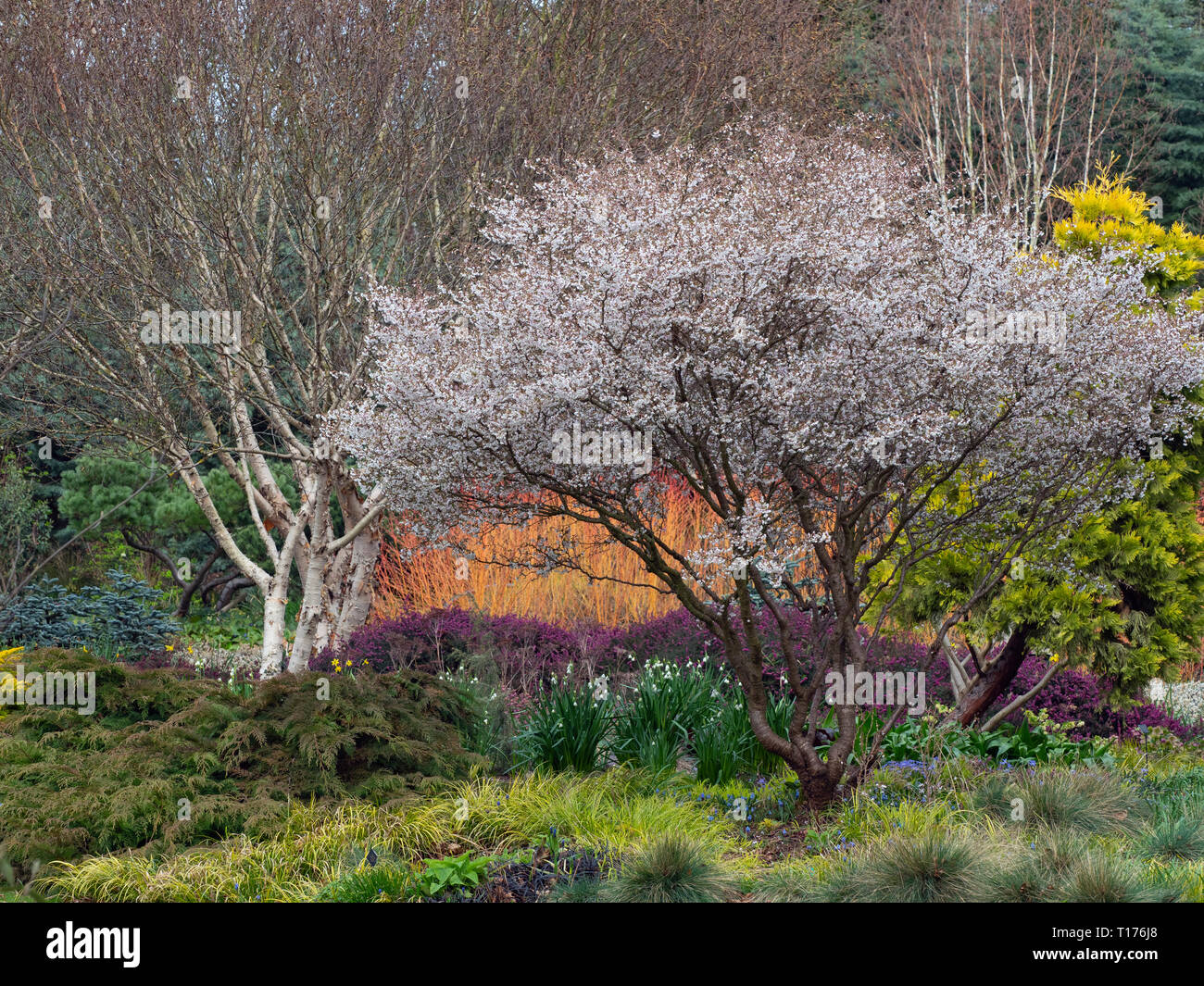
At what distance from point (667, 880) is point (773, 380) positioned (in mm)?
2147

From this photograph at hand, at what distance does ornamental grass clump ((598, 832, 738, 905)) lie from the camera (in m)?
4.32

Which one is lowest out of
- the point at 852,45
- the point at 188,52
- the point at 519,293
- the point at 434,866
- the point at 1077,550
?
the point at 434,866

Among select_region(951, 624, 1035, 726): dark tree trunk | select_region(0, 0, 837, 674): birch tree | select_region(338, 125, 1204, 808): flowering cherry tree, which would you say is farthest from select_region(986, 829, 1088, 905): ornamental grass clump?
select_region(0, 0, 837, 674): birch tree

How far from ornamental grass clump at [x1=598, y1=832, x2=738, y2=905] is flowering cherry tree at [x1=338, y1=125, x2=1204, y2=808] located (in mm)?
1222

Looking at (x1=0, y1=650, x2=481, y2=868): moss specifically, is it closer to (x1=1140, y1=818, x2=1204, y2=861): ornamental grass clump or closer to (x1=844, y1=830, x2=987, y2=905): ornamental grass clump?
(x1=844, y1=830, x2=987, y2=905): ornamental grass clump

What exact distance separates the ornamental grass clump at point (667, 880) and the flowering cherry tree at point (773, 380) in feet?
4.01

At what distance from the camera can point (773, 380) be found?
15.6 feet

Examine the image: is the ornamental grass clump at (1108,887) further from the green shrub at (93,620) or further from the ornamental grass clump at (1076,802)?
the green shrub at (93,620)

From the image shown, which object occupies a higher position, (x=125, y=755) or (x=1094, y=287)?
(x=1094, y=287)

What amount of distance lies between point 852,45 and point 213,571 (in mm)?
13245

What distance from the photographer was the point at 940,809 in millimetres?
5230

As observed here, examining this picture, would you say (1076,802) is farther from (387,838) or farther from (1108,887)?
(387,838)
